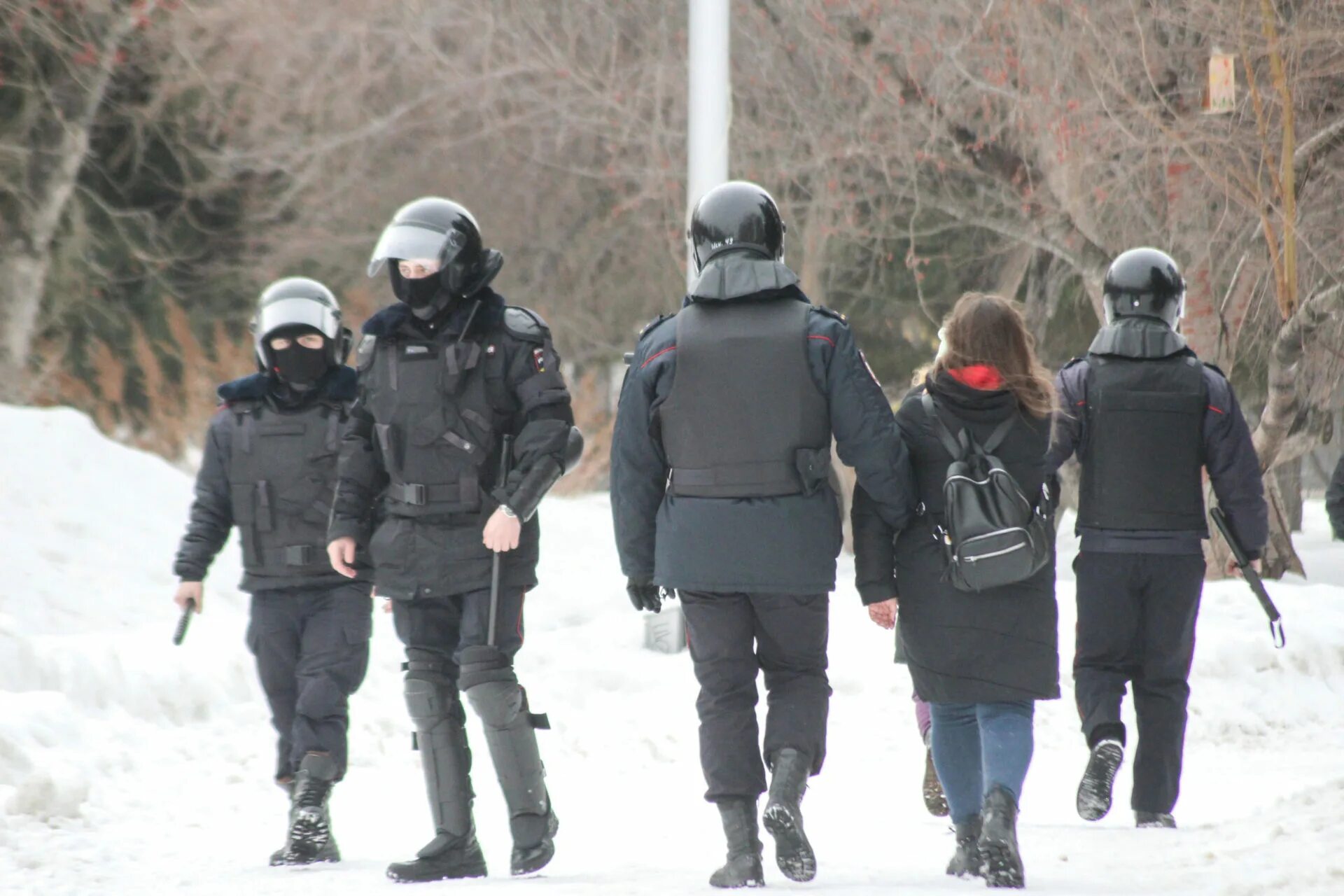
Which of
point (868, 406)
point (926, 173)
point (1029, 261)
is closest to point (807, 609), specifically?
point (868, 406)

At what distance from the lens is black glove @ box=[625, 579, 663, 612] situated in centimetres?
475

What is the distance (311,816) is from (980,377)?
94.3 inches

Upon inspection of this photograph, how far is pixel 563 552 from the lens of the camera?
48.4 ft

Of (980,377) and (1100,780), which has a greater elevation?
(980,377)

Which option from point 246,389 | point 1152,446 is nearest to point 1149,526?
point 1152,446

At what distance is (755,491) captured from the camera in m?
4.57

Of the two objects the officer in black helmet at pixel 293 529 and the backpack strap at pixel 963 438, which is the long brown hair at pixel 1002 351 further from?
the officer in black helmet at pixel 293 529


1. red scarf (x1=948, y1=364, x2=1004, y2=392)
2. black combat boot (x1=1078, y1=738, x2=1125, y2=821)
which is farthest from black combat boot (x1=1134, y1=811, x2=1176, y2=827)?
red scarf (x1=948, y1=364, x2=1004, y2=392)

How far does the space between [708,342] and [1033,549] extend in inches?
39.8

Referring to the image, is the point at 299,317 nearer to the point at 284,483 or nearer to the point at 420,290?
the point at 284,483

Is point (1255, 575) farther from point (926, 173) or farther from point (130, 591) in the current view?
point (926, 173)

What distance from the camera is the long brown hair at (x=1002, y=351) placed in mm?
4703

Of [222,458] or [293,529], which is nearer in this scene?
[293,529]

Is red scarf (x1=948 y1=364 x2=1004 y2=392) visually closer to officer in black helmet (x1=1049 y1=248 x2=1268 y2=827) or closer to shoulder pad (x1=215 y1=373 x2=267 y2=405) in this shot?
officer in black helmet (x1=1049 y1=248 x2=1268 y2=827)
